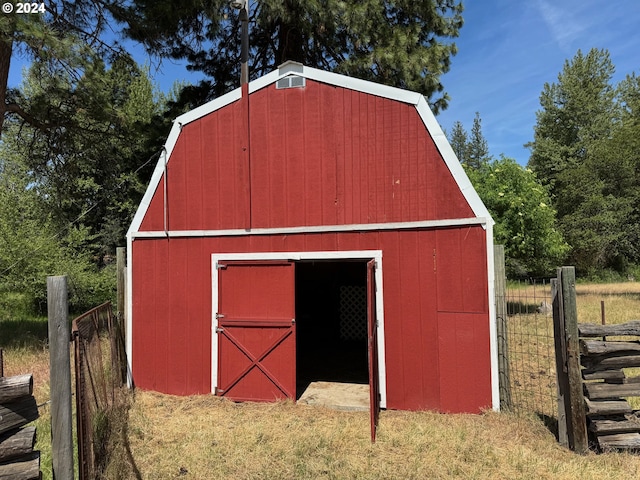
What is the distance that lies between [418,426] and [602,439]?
1.94 m

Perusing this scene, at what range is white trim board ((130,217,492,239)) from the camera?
5.77 metres

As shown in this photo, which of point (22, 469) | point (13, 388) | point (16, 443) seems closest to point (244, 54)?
point (13, 388)

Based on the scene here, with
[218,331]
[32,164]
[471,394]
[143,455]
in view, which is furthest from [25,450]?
[32,164]

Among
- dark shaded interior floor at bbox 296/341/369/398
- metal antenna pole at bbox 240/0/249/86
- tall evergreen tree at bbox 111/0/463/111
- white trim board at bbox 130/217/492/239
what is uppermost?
tall evergreen tree at bbox 111/0/463/111

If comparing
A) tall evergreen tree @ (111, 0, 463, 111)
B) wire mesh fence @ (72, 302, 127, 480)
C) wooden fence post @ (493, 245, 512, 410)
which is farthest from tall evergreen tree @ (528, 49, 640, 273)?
wire mesh fence @ (72, 302, 127, 480)

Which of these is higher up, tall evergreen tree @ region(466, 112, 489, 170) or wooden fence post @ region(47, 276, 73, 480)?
tall evergreen tree @ region(466, 112, 489, 170)

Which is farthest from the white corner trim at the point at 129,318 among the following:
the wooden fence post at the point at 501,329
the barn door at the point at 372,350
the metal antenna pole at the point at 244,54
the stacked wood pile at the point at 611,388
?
the stacked wood pile at the point at 611,388

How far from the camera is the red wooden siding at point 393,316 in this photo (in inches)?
225

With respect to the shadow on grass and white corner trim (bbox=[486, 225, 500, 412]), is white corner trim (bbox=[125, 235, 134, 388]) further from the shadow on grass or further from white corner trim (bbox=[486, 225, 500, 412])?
white corner trim (bbox=[486, 225, 500, 412])

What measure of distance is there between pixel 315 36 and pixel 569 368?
9997 millimetres

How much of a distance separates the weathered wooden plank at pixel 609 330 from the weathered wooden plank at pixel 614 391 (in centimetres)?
56

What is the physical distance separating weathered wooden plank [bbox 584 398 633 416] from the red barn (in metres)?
1.28

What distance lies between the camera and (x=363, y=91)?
6.21m

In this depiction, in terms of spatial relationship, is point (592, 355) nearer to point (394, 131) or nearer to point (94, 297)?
point (394, 131)
